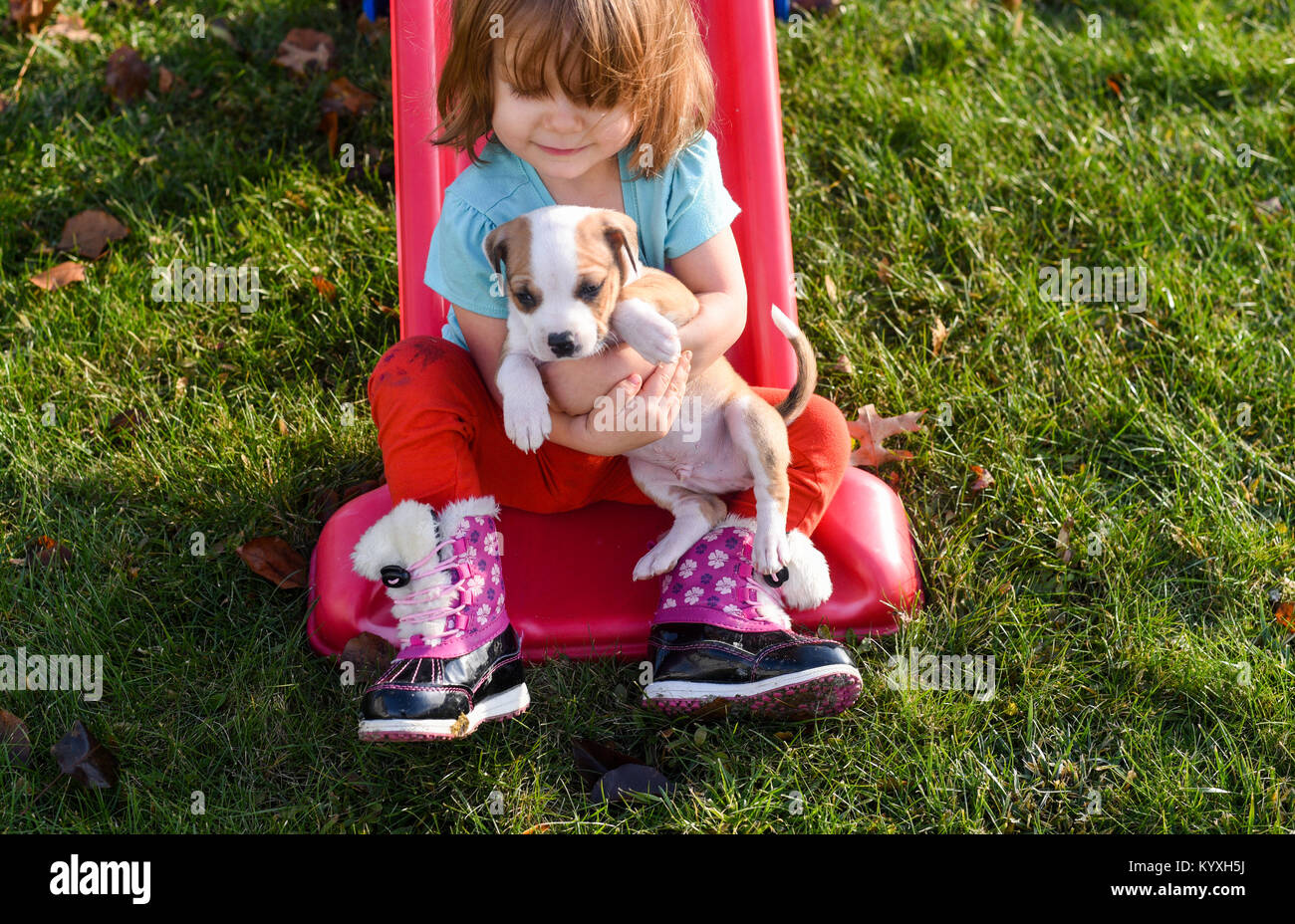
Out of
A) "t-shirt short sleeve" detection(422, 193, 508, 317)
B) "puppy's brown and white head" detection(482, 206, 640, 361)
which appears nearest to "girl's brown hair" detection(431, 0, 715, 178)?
"t-shirt short sleeve" detection(422, 193, 508, 317)

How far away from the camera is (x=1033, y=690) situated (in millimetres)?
2584

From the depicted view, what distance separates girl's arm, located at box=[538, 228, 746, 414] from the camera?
94.2 inches

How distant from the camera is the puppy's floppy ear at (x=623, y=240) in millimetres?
2232

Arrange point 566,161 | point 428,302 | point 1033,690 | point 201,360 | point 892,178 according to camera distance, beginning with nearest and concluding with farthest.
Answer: point 566,161, point 1033,690, point 428,302, point 201,360, point 892,178

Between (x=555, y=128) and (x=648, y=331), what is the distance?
0.45m

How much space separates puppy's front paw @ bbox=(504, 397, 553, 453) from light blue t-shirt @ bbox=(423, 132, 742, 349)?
0.27 m

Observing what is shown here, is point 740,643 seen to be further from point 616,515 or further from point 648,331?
point 648,331

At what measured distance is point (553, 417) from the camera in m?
2.46

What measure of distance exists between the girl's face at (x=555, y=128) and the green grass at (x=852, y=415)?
1.13 m

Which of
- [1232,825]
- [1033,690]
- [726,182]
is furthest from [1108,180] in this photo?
[1232,825]

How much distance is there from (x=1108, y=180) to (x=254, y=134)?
299cm

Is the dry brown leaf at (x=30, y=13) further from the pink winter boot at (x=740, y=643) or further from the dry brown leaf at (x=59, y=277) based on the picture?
the pink winter boot at (x=740, y=643)

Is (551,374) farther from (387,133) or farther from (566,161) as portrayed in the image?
(387,133)

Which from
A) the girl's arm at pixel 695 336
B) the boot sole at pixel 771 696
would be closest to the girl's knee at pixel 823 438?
the girl's arm at pixel 695 336
